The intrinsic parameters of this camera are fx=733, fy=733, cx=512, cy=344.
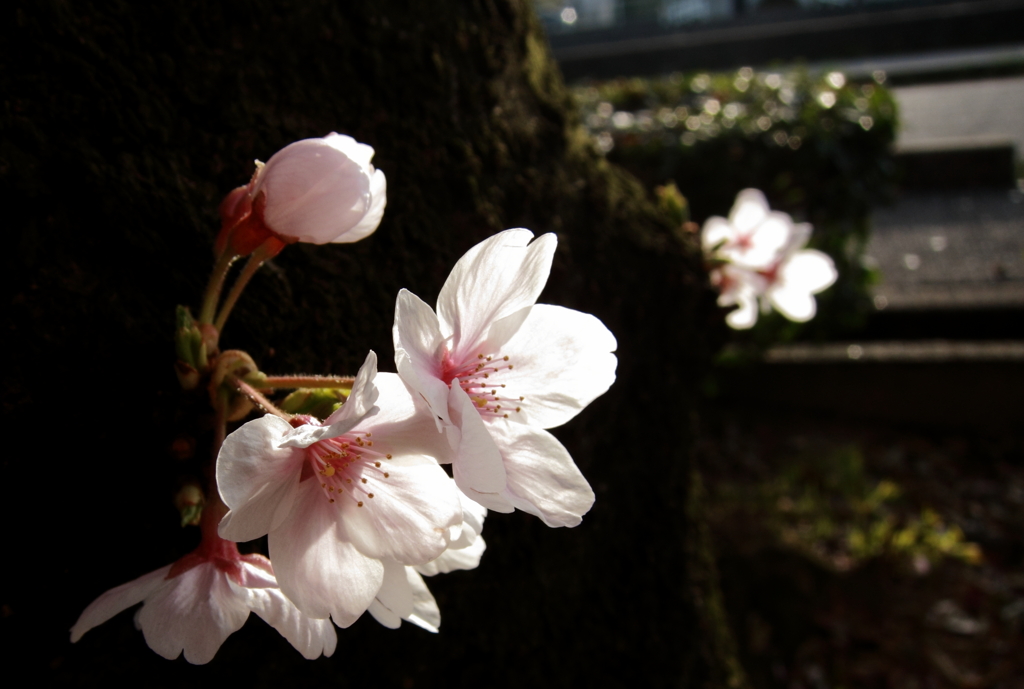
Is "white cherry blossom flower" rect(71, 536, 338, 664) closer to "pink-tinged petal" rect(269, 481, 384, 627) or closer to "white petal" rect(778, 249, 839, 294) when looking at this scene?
"pink-tinged petal" rect(269, 481, 384, 627)

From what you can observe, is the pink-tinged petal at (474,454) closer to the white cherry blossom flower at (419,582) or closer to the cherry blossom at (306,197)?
the white cherry blossom flower at (419,582)

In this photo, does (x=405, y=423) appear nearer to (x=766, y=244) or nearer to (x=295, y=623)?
(x=295, y=623)

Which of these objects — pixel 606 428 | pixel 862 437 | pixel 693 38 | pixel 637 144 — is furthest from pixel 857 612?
pixel 693 38

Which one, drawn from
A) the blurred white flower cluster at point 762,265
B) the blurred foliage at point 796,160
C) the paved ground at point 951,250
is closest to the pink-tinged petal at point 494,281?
the blurred white flower cluster at point 762,265

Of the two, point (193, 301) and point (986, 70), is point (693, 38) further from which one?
point (193, 301)

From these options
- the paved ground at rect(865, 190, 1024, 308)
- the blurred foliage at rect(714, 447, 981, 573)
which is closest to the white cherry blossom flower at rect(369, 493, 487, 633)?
the blurred foliage at rect(714, 447, 981, 573)
